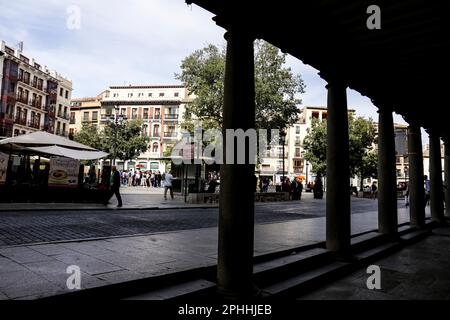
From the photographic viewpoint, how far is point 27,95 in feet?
155

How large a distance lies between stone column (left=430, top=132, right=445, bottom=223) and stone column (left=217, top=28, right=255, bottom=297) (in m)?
10.6

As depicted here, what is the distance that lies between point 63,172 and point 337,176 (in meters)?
10.9

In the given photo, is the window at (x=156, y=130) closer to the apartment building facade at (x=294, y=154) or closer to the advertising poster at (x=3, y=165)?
the apartment building facade at (x=294, y=154)

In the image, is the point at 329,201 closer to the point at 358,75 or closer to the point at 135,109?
the point at 358,75

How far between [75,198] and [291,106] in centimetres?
1877

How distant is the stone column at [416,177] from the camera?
10094mm

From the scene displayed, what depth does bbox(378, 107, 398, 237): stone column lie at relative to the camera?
805 cm

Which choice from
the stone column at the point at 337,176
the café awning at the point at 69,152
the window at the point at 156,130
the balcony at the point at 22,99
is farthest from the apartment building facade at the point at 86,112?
the stone column at the point at 337,176

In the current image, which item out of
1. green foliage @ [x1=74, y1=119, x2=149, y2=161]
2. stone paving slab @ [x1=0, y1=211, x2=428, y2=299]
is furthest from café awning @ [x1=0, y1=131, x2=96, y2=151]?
green foliage @ [x1=74, y1=119, x2=149, y2=161]

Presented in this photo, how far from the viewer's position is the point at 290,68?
1064 inches

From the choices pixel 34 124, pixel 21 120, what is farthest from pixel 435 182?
pixel 34 124

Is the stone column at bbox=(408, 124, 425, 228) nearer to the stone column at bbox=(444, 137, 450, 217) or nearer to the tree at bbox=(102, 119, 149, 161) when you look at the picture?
the stone column at bbox=(444, 137, 450, 217)

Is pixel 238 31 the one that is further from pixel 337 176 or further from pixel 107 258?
pixel 107 258
